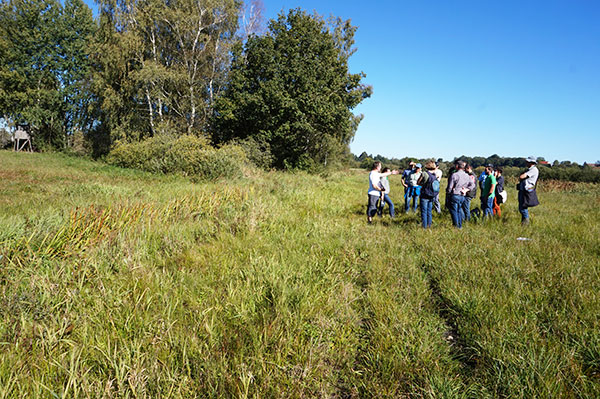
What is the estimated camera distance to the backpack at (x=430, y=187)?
6602mm

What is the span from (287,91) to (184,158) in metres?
10.7

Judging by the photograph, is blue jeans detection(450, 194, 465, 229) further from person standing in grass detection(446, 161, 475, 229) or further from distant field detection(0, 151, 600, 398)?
distant field detection(0, 151, 600, 398)

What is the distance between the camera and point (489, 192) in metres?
7.82

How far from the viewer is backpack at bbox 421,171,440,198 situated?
660 cm

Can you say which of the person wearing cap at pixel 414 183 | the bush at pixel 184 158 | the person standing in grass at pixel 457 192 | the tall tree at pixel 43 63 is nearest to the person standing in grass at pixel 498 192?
the person standing in grass at pixel 457 192

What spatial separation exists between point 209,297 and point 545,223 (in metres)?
8.05

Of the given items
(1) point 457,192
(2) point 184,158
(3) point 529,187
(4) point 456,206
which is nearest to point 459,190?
(1) point 457,192

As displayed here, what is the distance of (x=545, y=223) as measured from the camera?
271 inches

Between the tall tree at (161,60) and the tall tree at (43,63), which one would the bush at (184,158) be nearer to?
the tall tree at (161,60)

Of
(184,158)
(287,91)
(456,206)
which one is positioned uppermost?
(287,91)

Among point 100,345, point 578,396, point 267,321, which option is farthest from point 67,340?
point 578,396

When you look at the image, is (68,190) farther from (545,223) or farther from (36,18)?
(36,18)

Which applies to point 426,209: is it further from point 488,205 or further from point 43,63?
point 43,63

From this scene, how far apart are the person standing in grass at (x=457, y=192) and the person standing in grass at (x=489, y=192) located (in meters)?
1.36
